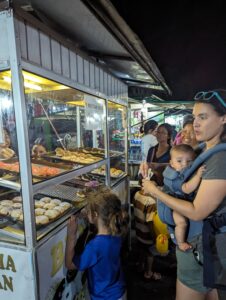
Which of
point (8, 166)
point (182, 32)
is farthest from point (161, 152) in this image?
point (182, 32)

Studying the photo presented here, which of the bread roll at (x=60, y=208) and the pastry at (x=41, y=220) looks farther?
the bread roll at (x=60, y=208)

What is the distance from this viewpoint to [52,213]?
5.77 feet

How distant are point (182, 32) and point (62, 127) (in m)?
7.24

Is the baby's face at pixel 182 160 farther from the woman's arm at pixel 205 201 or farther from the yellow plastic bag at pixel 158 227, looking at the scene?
the yellow plastic bag at pixel 158 227

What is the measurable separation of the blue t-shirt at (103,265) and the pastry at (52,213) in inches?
13.5

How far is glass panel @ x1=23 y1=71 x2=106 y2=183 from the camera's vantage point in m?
1.79

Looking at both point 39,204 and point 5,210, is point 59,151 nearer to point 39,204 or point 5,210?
point 39,204

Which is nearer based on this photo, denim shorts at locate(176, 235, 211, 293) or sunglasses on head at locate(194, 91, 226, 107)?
sunglasses on head at locate(194, 91, 226, 107)

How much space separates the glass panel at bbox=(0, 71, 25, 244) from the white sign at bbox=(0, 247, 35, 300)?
86mm

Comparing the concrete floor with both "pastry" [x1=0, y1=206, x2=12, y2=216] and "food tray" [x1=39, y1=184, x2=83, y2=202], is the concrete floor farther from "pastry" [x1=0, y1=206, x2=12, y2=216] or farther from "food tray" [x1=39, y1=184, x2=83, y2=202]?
"pastry" [x1=0, y1=206, x2=12, y2=216]

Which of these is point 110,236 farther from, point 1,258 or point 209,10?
point 209,10

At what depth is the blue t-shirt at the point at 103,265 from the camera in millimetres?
1545

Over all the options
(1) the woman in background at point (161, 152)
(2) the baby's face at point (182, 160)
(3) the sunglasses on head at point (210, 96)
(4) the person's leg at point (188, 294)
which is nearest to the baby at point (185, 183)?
(2) the baby's face at point (182, 160)

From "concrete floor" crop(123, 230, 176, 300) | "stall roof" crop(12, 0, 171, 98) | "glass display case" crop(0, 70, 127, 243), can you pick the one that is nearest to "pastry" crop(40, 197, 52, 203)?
"glass display case" crop(0, 70, 127, 243)
